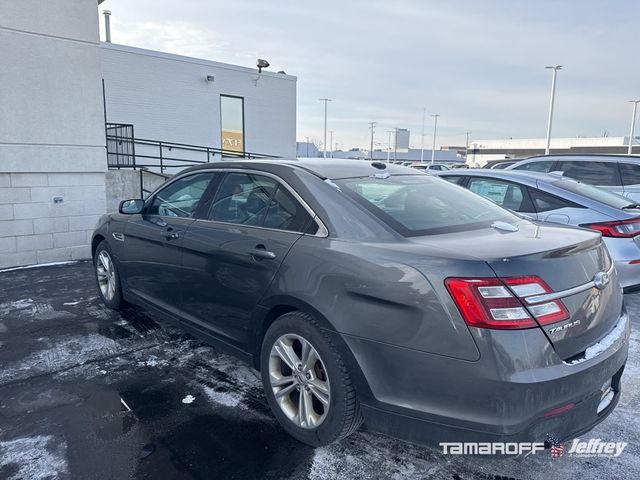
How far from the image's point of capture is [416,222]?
2674 millimetres

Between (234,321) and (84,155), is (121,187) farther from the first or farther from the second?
(234,321)

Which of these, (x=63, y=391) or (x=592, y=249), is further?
(x=63, y=391)

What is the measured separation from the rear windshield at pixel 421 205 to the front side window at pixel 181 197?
1.38m

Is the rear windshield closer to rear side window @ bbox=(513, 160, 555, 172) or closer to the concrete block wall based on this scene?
rear side window @ bbox=(513, 160, 555, 172)

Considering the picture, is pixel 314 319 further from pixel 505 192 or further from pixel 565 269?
pixel 505 192

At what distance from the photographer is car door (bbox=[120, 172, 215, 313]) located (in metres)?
3.73

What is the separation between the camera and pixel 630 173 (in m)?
7.28

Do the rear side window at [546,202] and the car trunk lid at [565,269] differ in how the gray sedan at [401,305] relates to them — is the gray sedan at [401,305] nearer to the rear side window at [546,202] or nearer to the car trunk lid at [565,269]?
the car trunk lid at [565,269]

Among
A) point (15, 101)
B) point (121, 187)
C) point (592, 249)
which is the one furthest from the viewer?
point (121, 187)

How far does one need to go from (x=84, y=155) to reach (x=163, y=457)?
232 inches

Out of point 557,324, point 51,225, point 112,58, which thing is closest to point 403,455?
point 557,324

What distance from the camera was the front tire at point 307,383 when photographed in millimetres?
2443

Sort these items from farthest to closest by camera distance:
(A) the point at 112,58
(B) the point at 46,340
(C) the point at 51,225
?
(A) the point at 112,58
(C) the point at 51,225
(B) the point at 46,340

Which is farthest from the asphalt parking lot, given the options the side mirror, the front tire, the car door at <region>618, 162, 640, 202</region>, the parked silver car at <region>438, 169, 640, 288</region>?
the car door at <region>618, 162, 640, 202</region>
